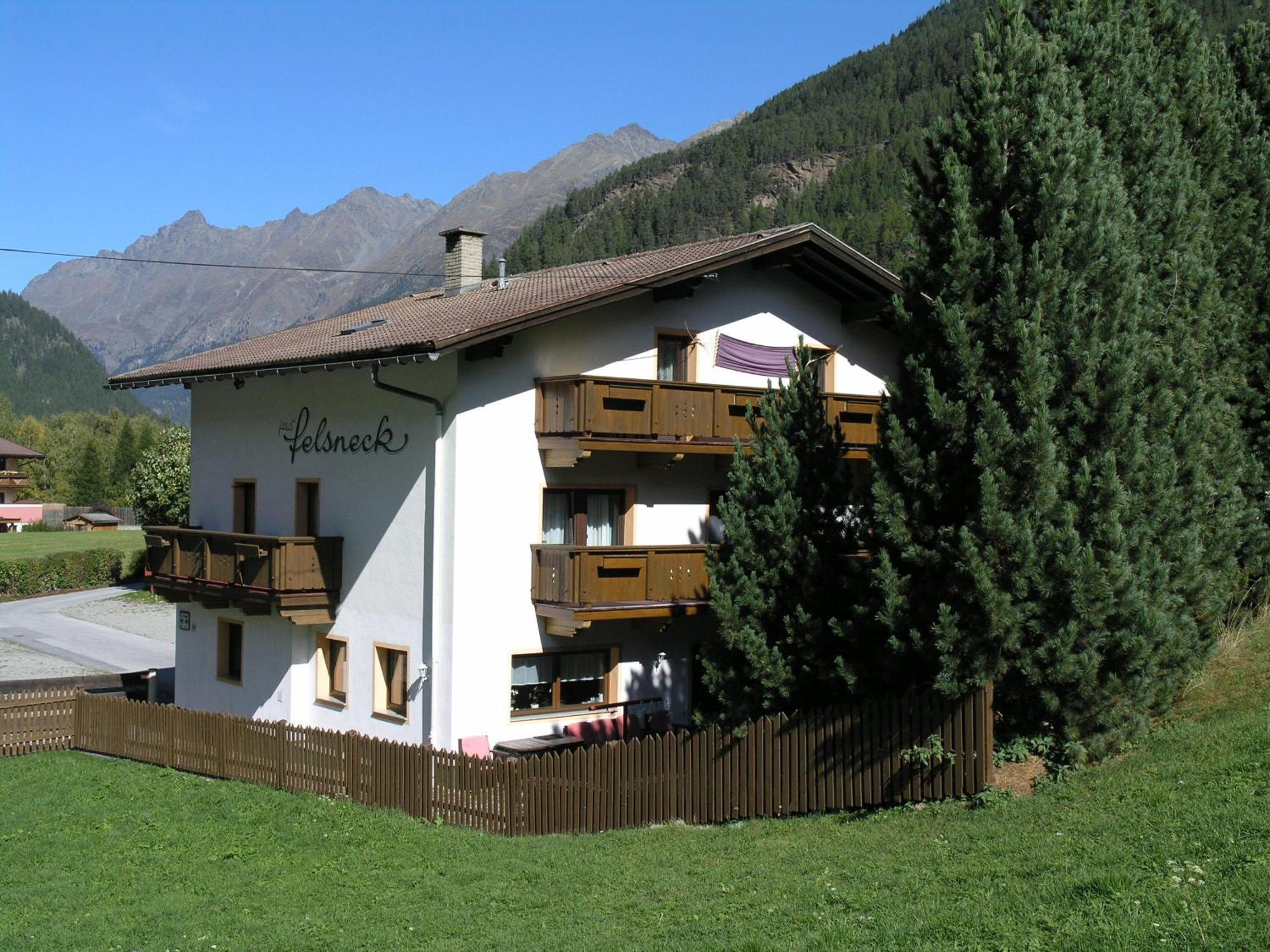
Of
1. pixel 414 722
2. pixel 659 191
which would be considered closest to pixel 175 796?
pixel 414 722

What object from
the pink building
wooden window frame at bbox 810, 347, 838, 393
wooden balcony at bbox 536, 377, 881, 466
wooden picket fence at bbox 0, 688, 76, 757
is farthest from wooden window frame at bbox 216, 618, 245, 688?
the pink building

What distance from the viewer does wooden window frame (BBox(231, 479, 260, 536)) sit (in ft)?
78.8

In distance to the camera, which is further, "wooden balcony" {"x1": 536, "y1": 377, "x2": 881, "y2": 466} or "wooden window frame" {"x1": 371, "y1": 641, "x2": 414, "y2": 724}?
"wooden window frame" {"x1": 371, "y1": 641, "x2": 414, "y2": 724}

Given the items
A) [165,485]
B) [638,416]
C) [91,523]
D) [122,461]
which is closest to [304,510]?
[638,416]

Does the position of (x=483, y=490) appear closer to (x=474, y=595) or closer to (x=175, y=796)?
(x=474, y=595)

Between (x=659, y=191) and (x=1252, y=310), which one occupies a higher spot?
(x=659, y=191)

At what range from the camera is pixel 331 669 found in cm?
2194

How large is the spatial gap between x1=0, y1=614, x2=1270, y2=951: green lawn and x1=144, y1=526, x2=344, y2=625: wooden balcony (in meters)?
4.25

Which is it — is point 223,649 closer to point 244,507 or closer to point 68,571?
point 244,507

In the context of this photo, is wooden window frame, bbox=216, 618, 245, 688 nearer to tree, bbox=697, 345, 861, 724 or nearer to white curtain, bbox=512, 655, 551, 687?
white curtain, bbox=512, 655, 551, 687

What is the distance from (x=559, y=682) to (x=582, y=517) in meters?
2.70

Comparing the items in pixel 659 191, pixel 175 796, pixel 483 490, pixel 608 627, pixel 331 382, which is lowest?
pixel 175 796

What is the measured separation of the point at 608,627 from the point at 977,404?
8678 millimetres

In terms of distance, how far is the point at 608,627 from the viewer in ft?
66.6
